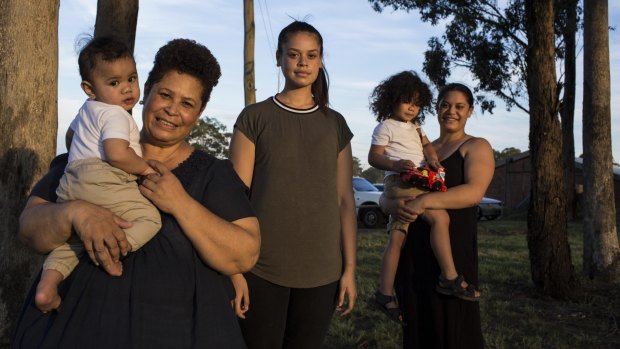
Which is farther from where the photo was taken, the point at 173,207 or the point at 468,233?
the point at 468,233

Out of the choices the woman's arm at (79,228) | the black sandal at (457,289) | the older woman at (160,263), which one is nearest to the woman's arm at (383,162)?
the black sandal at (457,289)

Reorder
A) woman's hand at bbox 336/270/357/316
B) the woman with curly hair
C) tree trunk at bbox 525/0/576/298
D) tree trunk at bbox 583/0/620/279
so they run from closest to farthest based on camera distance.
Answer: woman's hand at bbox 336/270/357/316 < the woman with curly hair < tree trunk at bbox 525/0/576/298 < tree trunk at bbox 583/0/620/279

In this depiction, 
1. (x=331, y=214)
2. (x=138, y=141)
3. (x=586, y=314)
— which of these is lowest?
(x=586, y=314)

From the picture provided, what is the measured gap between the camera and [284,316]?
3154 mm

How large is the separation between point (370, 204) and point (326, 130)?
59.1 ft

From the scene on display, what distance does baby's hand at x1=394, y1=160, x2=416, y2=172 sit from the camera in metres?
4.02

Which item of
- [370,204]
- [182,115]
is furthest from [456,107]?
[370,204]

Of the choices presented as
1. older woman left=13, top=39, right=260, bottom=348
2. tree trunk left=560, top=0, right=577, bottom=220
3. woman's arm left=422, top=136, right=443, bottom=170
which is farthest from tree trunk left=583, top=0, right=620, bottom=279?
tree trunk left=560, top=0, right=577, bottom=220

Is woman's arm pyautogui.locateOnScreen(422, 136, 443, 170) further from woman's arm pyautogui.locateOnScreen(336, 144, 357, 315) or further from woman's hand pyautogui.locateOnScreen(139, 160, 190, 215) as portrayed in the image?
woman's hand pyautogui.locateOnScreen(139, 160, 190, 215)

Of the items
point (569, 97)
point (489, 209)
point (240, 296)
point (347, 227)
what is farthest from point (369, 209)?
point (240, 296)

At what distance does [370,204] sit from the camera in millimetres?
21125

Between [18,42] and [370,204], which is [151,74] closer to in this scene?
[18,42]

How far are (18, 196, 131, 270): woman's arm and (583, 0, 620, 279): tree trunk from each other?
336 inches

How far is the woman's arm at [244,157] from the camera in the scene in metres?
3.15
